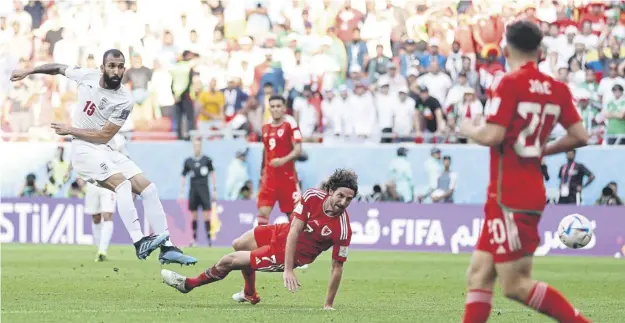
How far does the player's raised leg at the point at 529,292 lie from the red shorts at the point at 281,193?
37.2 feet

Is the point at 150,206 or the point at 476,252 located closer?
the point at 476,252

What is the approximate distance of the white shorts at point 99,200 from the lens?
71.4 feet

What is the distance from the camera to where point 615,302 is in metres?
13.8

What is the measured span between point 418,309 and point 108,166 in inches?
159

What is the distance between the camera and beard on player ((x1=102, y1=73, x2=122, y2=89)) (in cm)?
1380

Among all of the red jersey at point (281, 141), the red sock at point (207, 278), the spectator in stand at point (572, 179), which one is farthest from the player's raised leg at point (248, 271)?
the spectator in stand at point (572, 179)

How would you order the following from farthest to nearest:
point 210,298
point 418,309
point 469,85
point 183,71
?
point 183,71 < point 469,85 < point 210,298 < point 418,309

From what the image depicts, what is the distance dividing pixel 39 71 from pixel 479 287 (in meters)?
7.30

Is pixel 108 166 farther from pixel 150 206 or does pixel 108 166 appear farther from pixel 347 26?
pixel 347 26

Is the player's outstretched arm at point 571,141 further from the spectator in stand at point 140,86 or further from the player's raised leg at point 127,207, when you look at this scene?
the spectator in stand at point 140,86

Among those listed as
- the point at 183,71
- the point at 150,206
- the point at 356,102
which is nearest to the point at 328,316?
the point at 150,206

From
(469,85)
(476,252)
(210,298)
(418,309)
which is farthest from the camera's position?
(469,85)

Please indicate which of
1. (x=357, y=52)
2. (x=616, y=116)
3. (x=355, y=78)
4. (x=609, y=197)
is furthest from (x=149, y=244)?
(x=357, y=52)

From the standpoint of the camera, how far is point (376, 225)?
26.1m
